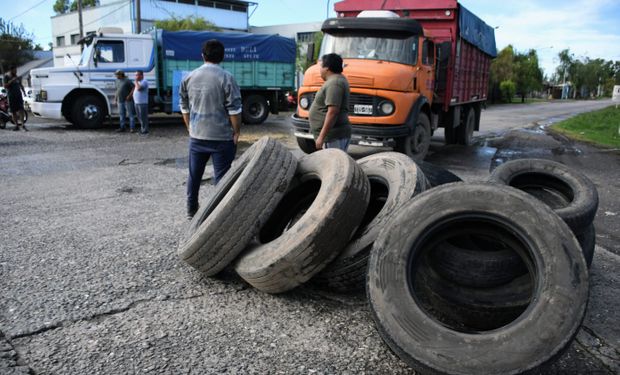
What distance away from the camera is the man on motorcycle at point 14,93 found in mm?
13914

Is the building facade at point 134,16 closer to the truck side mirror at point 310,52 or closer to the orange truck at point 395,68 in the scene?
the truck side mirror at point 310,52

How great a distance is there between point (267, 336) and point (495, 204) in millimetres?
1574

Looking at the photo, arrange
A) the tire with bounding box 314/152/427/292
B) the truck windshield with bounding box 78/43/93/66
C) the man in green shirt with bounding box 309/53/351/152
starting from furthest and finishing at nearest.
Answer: the truck windshield with bounding box 78/43/93/66 → the man in green shirt with bounding box 309/53/351/152 → the tire with bounding box 314/152/427/292

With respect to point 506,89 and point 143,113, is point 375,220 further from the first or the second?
point 506,89

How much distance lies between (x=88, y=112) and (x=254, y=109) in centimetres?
548

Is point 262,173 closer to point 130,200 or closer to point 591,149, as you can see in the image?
point 130,200

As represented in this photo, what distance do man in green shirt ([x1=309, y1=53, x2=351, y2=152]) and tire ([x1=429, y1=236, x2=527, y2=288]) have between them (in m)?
2.54

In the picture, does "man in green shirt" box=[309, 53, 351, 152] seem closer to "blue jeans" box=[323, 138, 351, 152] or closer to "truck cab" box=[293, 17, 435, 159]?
"blue jeans" box=[323, 138, 351, 152]

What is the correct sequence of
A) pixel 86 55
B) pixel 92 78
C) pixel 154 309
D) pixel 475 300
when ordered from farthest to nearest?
pixel 86 55 < pixel 92 78 < pixel 154 309 < pixel 475 300

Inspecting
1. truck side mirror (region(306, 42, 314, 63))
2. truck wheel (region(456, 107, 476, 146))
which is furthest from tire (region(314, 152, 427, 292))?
truck wheel (region(456, 107, 476, 146))

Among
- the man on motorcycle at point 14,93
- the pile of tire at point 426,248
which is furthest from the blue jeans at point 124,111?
the pile of tire at point 426,248

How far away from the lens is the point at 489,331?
2.56 m

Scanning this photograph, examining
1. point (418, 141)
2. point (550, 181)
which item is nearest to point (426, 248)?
point (550, 181)

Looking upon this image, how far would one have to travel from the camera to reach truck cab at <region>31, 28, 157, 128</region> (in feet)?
47.4
